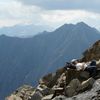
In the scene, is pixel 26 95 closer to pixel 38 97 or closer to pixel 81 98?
pixel 38 97

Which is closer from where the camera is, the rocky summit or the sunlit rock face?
the rocky summit

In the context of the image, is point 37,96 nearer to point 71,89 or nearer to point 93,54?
point 71,89

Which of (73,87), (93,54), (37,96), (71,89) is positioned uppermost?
(93,54)

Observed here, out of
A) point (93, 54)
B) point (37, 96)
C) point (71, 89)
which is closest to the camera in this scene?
point (71, 89)

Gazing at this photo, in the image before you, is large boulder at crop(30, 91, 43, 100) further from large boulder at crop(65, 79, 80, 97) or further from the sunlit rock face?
the sunlit rock face

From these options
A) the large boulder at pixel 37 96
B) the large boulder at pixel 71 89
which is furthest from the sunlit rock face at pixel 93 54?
the large boulder at pixel 71 89

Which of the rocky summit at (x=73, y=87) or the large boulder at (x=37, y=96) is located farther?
the large boulder at (x=37, y=96)

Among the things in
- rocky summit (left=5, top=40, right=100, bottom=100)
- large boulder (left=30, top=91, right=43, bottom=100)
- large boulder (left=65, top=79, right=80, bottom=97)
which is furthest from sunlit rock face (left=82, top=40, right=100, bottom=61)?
large boulder (left=65, top=79, right=80, bottom=97)

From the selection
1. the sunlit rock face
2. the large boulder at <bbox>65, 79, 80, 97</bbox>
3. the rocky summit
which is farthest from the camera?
the sunlit rock face

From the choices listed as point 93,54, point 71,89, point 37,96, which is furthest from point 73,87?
point 93,54

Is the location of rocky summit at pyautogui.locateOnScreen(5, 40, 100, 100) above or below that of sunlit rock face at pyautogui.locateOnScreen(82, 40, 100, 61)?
below

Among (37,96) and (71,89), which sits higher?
(71,89)

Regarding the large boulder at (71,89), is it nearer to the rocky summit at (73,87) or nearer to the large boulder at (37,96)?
the rocky summit at (73,87)

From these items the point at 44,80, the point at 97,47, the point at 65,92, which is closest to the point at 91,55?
the point at 97,47
